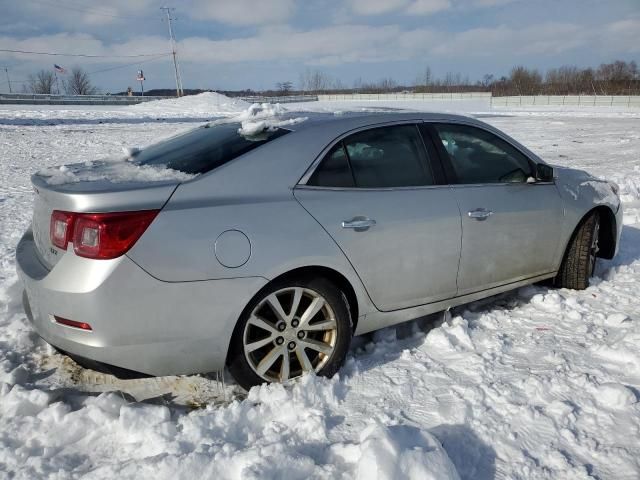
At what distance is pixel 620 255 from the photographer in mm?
5055

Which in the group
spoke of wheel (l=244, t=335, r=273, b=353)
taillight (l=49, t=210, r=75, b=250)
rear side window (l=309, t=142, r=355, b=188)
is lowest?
spoke of wheel (l=244, t=335, r=273, b=353)

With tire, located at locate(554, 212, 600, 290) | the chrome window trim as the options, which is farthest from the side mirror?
the chrome window trim

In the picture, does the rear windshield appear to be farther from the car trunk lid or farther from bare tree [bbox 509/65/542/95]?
Result: bare tree [bbox 509/65/542/95]

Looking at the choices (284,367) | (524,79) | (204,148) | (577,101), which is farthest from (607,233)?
(524,79)

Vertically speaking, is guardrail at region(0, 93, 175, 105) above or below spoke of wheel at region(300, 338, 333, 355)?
above

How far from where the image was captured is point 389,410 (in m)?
2.64

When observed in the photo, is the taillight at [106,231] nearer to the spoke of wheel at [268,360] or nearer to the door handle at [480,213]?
the spoke of wheel at [268,360]

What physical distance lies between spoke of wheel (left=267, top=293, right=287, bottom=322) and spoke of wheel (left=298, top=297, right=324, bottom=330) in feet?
0.36

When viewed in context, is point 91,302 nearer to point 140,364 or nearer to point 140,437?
point 140,364

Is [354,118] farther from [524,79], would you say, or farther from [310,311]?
[524,79]

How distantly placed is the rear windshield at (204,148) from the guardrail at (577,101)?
50.5m

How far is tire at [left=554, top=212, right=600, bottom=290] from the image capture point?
4105 millimetres

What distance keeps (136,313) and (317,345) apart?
1.01 m

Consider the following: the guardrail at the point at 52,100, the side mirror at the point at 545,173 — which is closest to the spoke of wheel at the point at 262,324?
the side mirror at the point at 545,173
